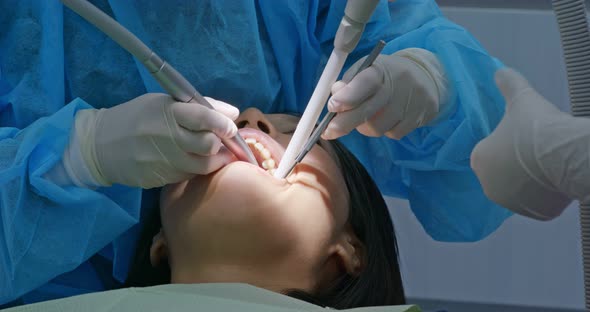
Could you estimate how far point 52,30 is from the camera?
1.73 metres

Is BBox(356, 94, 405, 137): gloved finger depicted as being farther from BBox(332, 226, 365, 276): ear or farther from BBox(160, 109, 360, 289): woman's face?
BBox(332, 226, 365, 276): ear

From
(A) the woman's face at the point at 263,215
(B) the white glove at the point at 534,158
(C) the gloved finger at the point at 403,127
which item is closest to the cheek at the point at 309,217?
(A) the woman's face at the point at 263,215

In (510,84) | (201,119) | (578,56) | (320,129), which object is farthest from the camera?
(320,129)

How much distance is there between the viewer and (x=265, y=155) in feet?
5.36

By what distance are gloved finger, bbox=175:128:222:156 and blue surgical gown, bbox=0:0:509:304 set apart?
218mm

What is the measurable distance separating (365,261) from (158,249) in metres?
0.42

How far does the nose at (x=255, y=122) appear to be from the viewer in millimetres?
1677

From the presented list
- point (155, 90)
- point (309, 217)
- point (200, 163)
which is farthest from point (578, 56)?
point (155, 90)

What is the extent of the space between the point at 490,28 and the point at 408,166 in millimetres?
669

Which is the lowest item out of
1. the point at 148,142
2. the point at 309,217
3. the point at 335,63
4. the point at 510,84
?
the point at 309,217

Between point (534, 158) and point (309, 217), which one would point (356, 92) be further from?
point (534, 158)

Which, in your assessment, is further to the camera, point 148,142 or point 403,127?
point 403,127

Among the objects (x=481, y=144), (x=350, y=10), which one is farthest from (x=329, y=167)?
(x=481, y=144)

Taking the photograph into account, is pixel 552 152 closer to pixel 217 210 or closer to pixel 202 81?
pixel 217 210
